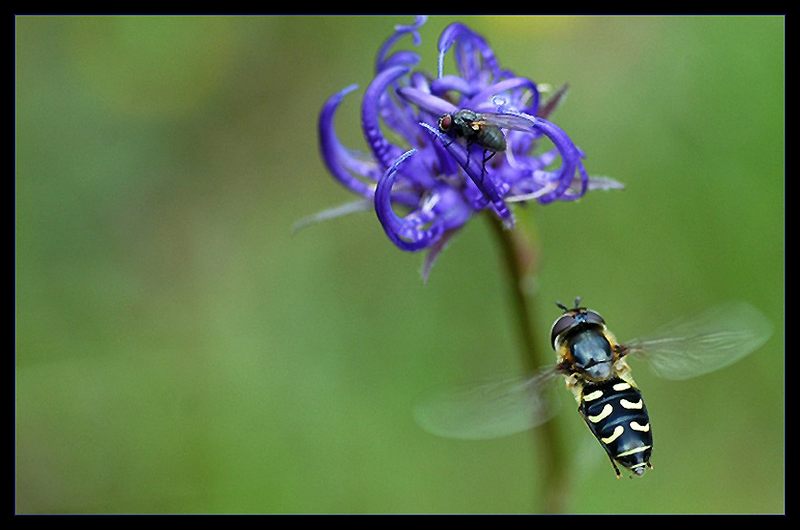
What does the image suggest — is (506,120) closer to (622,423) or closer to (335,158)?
(335,158)

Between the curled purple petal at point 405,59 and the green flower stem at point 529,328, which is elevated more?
the curled purple petal at point 405,59

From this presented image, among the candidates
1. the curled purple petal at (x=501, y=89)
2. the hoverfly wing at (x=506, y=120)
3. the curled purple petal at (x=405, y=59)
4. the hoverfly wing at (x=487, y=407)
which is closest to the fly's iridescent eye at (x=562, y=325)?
the hoverfly wing at (x=487, y=407)

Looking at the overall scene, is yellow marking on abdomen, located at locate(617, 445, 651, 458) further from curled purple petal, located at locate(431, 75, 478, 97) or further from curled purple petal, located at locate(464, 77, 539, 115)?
curled purple petal, located at locate(431, 75, 478, 97)

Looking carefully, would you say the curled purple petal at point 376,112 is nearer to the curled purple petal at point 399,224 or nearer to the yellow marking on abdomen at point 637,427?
the curled purple petal at point 399,224

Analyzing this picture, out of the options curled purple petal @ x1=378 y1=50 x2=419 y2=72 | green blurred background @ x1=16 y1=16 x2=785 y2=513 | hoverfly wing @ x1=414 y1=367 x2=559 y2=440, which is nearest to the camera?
hoverfly wing @ x1=414 y1=367 x2=559 y2=440

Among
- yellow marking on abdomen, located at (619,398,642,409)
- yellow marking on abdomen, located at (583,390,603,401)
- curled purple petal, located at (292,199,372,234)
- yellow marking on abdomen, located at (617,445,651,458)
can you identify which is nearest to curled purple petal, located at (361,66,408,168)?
curled purple petal, located at (292,199,372,234)

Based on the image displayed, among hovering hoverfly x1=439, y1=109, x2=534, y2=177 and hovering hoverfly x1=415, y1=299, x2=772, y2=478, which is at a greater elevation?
hovering hoverfly x1=439, y1=109, x2=534, y2=177

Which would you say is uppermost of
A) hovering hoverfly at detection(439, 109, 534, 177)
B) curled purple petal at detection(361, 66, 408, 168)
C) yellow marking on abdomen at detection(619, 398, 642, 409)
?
curled purple petal at detection(361, 66, 408, 168)
